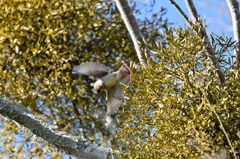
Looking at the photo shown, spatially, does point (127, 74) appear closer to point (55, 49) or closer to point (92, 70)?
point (92, 70)

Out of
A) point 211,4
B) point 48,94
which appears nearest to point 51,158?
point 48,94

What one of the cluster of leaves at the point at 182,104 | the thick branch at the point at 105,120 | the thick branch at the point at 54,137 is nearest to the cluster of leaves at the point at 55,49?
the thick branch at the point at 105,120

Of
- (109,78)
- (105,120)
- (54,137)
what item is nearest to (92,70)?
(109,78)

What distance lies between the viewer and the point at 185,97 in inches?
34.2

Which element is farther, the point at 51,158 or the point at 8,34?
the point at 51,158

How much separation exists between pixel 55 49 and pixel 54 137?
0.68m

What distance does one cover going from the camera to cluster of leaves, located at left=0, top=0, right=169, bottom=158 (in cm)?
175

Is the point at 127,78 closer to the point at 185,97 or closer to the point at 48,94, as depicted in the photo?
the point at 185,97

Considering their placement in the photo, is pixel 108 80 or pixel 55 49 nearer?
pixel 108 80

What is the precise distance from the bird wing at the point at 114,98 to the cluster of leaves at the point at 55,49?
2.26ft

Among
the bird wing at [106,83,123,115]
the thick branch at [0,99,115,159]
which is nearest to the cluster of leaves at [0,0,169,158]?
the thick branch at [0,99,115,159]

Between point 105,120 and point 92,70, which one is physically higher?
point 92,70

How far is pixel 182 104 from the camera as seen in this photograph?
34.0 inches

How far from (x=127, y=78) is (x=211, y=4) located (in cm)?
52
